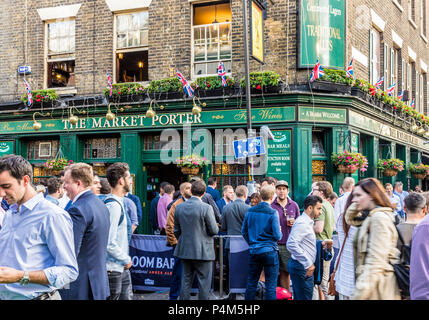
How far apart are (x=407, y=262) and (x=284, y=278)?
4.30 meters

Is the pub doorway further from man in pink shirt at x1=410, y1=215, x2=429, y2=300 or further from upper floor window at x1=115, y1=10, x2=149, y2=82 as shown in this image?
man in pink shirt at x1=410, y1=215, x2=429, y2=300

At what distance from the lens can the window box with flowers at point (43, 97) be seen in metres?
14.2

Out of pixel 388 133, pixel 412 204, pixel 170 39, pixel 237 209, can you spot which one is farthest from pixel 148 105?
pixel 412 204

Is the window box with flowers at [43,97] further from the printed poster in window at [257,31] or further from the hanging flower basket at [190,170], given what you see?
the printed poster in window at [257,31]

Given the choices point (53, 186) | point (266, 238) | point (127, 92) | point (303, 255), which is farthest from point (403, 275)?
point (127, 92)

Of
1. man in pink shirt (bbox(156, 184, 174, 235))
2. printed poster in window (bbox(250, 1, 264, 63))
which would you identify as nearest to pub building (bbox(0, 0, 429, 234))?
printed poster in window (bbox(250, 1, 264, 63))

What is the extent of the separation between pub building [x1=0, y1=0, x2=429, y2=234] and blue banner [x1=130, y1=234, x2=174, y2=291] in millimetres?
4653

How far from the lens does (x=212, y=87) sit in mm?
12352

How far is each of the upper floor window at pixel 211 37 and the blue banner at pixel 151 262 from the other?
Answer: 20.7 ft

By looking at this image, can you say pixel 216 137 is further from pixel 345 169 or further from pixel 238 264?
pixel 238 264

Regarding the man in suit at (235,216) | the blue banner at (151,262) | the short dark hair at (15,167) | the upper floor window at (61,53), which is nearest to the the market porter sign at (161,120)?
the upper floor window at (61,53)

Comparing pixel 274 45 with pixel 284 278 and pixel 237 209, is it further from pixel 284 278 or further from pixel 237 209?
pixel 284 278

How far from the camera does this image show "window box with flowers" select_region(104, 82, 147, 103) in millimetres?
13195

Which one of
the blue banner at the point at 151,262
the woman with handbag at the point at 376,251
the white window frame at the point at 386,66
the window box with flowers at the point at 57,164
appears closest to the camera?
the woman with handbag at the point at 376,251
